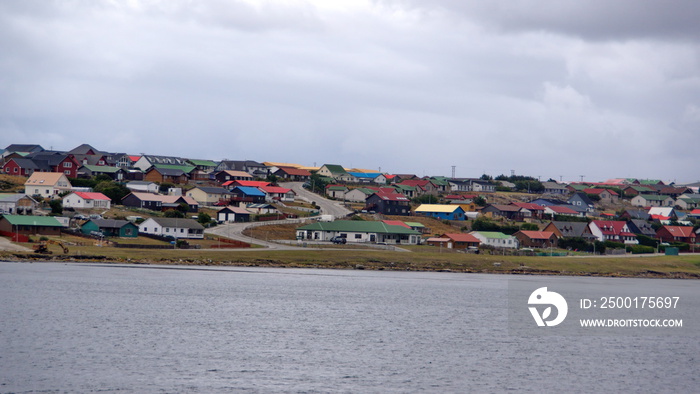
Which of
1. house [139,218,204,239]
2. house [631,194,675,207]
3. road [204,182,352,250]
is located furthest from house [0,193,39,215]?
house [631,194,675,207]

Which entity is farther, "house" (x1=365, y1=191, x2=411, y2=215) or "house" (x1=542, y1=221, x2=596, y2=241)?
"house" (x1=365, y1=191, x2=411, y2=215)

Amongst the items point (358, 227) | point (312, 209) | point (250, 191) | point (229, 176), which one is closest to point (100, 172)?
point (229, 176)

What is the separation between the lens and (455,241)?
87.2m

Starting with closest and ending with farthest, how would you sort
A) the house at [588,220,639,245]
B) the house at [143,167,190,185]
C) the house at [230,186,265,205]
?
1. the house at [588,220,639,245]
2. the house at [230,186,265,205]
3. the house at [143,167,190,185]

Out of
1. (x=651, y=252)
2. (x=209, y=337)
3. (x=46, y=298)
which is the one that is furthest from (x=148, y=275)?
(x=651, y=252)

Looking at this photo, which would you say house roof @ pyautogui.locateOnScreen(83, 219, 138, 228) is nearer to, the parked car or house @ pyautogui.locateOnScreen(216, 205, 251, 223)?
house @ pyautogui.locateOnScreen(216, 205, 251, 223)

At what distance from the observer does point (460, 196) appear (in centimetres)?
13538

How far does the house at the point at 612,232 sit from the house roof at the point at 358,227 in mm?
30901

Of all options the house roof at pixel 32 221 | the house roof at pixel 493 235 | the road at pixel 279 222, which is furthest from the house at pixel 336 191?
the house roof at pixel 32 221

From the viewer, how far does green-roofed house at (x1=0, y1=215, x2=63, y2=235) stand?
7112 cm

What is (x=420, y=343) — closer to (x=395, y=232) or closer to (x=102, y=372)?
(x=102, y=372)

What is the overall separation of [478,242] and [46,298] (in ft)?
182

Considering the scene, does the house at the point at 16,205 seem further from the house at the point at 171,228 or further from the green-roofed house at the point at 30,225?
the house at the point at 171,228

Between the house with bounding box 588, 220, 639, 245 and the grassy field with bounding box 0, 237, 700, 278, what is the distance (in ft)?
72.8
